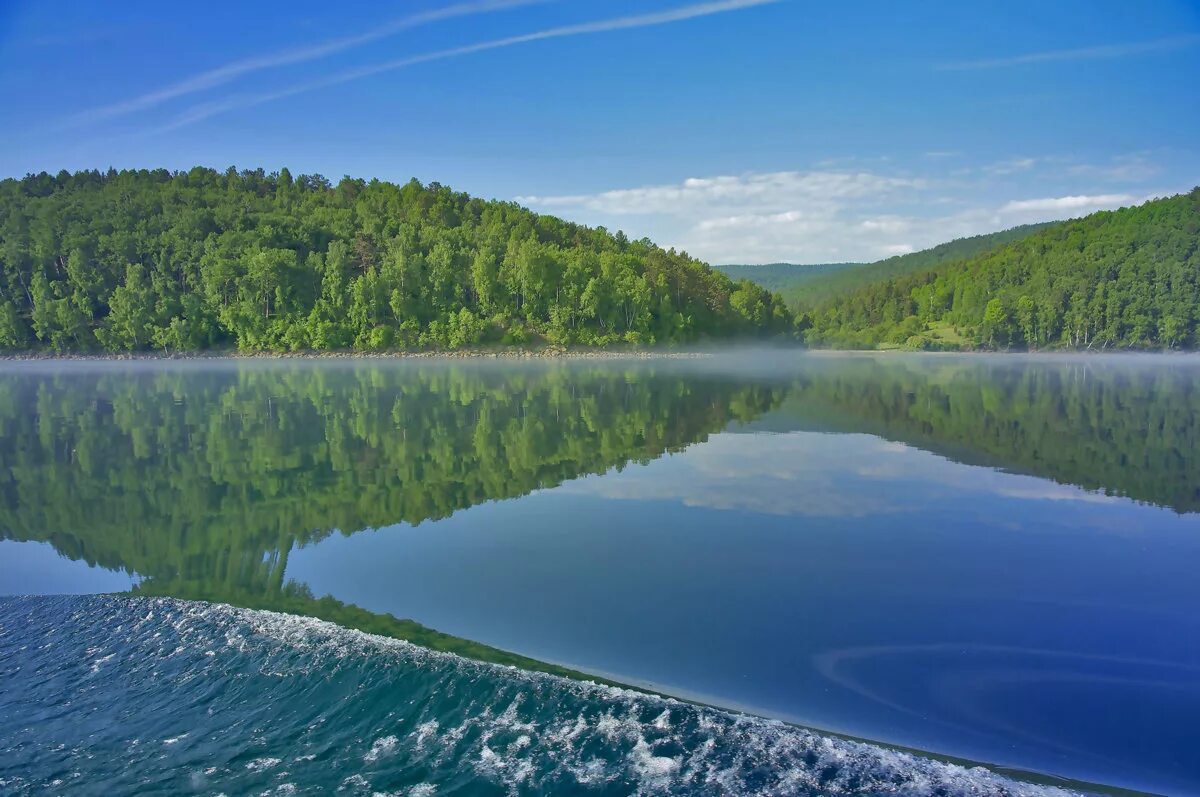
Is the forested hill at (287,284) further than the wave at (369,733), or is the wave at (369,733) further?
the forested hill at (287,284)

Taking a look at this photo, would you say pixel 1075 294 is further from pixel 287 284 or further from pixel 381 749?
pixel 381 749

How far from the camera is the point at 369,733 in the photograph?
261 inches

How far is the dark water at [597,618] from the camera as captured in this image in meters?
6.20

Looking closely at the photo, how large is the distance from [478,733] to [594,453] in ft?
45.3

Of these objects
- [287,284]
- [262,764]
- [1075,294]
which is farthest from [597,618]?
[1075,294]

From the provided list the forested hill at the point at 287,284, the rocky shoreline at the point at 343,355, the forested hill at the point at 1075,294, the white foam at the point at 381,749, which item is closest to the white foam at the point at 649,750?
the white foam at the point at 381,749

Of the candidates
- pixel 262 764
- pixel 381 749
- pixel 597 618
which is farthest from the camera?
pixel 597 618

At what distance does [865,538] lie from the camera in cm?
1212

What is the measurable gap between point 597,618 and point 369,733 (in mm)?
3055

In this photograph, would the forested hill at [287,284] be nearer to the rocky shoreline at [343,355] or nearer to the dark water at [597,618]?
the rocky shoreline at [343,355]

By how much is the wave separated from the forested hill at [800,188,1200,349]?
462ft

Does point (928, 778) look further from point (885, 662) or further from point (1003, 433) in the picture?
point (1003, 433)

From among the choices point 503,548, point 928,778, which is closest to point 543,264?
point 503,548

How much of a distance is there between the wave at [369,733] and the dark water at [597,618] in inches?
1.2
